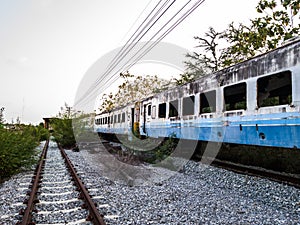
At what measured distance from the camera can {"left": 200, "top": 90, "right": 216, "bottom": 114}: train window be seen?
31.3 feet

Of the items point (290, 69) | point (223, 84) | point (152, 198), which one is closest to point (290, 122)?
point (290, 69)

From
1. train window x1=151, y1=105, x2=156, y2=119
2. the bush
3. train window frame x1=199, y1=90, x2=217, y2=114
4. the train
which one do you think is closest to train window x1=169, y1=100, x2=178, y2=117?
the train

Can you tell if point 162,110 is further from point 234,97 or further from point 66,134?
point 66,134

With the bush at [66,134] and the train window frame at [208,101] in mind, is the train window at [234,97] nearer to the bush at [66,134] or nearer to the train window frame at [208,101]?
the train window frame at [208,101]

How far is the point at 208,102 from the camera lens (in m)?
10.0

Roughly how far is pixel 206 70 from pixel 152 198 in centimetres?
1951

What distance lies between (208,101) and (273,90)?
8.04 ft

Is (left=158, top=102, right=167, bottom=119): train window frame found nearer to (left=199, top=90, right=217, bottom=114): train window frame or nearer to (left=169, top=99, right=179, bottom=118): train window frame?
(left=169, top=99, right=179, bottom=118): train window frame

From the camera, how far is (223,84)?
9016 mm

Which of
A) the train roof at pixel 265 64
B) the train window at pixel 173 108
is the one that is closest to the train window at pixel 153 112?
the train window at pixel 173 108

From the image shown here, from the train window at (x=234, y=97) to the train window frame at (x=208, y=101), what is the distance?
451 millimetres

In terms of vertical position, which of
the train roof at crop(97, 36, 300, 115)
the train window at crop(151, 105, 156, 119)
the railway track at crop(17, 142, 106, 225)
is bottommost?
the railway track at crop(17, 142, 106, 225)

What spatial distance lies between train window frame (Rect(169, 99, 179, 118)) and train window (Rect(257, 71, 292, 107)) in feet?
14.7

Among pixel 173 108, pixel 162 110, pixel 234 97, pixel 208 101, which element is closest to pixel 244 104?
pixel 234 97
